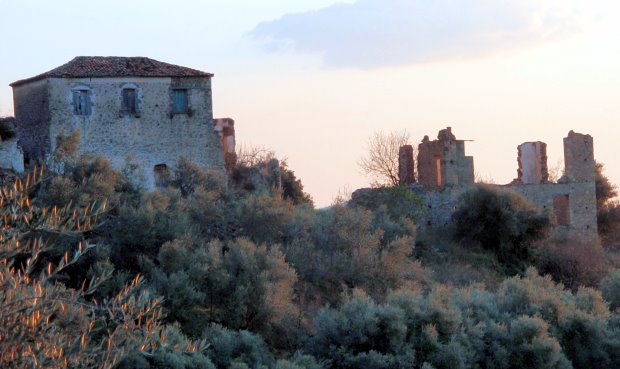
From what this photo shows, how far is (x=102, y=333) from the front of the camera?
18453 millimetres

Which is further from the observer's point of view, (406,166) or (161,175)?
(406,166)

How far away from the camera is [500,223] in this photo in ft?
121

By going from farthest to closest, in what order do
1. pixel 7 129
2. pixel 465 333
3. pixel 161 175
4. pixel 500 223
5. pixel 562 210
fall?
1. pixel 562 210
2. pixel 500 223
3. pixel 161 175
4. pixel 7 129
5. pixel 465 333

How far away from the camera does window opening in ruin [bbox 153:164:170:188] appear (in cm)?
3222

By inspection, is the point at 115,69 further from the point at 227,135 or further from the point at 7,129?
the point at 227,135

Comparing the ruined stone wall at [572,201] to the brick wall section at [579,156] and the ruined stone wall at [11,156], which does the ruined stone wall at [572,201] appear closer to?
the brick wall section at [579,156]

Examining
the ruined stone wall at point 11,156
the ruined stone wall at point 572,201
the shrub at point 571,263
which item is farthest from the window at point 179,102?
the shrub at point 571,263

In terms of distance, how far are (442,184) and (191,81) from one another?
32.1 ft

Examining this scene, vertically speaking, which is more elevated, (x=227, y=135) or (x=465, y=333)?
(x=227, y=135)

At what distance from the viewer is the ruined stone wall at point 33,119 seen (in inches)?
1276

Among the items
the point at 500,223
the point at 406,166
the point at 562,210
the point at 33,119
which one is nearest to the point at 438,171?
the point at 406,166

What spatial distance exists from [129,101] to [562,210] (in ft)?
56.8

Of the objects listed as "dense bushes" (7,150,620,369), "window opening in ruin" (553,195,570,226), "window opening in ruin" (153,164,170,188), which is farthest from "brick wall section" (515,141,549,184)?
"window opening in ruin" (153,164,170,188)

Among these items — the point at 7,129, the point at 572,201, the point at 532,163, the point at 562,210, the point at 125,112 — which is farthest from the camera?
the point at 532,163
